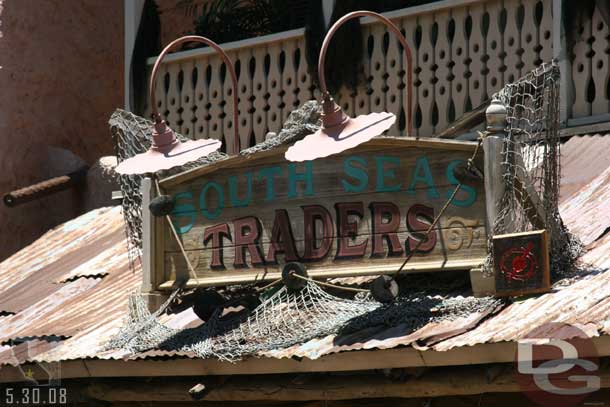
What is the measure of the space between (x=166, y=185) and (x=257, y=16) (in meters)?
3.94

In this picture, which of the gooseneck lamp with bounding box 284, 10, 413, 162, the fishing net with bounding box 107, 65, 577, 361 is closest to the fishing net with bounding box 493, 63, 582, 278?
the fishing net with bounding box 107, 65, 577, 361

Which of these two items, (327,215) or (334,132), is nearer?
(334,132)

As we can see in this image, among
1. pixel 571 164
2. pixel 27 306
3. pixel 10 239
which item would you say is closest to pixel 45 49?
pixel 10 239

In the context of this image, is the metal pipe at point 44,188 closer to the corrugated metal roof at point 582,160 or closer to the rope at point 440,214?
the corrugated metal roof at point 582,160

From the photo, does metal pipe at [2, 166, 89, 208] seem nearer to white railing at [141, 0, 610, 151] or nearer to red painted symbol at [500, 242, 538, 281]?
white railing at [141, 0, 610, 151]

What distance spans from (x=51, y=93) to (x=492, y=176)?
774 cm

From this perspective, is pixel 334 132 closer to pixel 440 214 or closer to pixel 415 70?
pixel 440 214

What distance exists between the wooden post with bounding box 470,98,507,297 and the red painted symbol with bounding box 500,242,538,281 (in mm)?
178

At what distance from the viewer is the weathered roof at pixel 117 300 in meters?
7.89

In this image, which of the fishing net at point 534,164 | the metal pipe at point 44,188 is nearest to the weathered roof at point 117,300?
the fishing net at point 534,164

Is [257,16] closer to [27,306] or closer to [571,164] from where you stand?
[27,306]

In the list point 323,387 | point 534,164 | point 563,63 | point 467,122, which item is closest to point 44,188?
point 467,122

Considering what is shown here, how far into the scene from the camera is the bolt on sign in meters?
8.81

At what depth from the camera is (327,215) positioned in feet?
30.6
